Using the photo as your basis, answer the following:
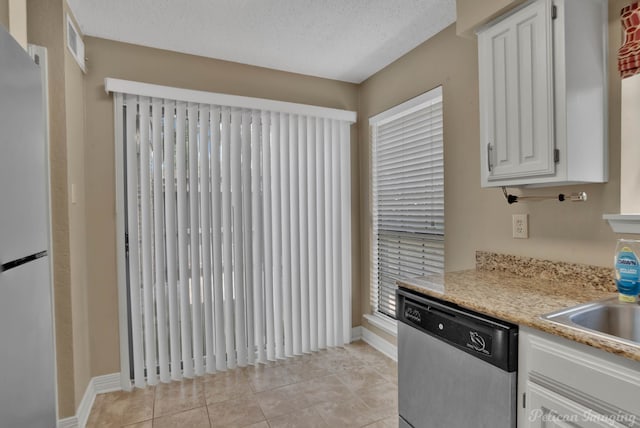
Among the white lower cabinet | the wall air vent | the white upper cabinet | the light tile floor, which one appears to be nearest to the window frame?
the light tile floor

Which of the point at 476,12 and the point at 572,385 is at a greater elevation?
the point at 476,12

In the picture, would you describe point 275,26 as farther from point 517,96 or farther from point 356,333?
point 356,333

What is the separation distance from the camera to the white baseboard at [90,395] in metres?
2.03

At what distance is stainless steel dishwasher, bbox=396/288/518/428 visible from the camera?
1.26 meters

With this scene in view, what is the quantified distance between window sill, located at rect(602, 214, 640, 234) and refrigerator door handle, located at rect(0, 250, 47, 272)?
215 centimetres

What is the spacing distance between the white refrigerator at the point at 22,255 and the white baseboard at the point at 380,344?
91.9 inches

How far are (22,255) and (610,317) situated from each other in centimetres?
209

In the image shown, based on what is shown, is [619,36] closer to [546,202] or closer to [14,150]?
[546,202]

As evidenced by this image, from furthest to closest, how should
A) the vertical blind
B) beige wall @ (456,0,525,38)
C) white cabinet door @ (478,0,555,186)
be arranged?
the vertical blind, beige wall @ (456,0,525,38), white cabinet door @ (478,0,555,186)

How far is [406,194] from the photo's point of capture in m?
2.85

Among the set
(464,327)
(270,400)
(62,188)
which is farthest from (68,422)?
(464,327)

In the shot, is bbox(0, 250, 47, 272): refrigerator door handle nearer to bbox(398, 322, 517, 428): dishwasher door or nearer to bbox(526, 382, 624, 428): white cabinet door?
bbox(398, 322, 517, 428): dishwasher door

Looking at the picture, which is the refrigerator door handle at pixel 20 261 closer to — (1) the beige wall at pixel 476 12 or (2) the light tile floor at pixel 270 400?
(2) the light tile floor at pixel 270 400

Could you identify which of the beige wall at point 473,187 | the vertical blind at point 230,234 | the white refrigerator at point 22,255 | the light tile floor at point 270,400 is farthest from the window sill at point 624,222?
the white refrigerator at point 22,255
